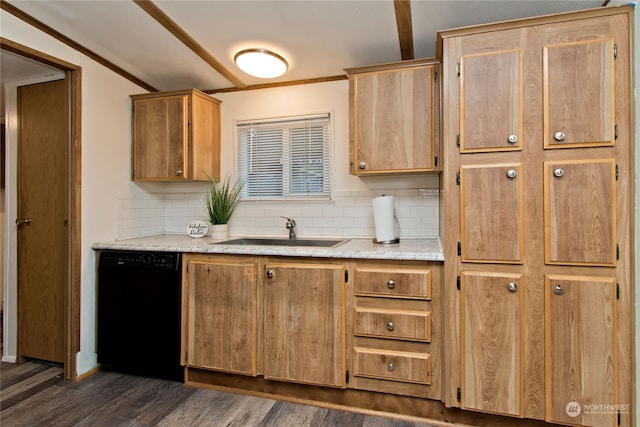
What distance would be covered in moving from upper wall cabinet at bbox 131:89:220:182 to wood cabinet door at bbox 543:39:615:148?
7.52ft

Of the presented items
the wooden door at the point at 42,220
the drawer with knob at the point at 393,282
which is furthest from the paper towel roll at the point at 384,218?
the wooden door at the point at 42,220

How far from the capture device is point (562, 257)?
1681 mm

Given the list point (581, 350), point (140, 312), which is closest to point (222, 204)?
point (140, 312)

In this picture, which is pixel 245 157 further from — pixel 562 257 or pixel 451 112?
pixel 562 257

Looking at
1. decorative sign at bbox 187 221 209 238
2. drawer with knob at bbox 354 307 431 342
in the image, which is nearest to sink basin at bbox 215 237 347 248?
decorative sign at bbox 187 221 209 238

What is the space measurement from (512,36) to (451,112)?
0.44m

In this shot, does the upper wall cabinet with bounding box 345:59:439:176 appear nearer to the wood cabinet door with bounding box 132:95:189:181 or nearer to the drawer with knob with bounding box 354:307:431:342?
the drawer with knob with bounding box 354:307:431:342

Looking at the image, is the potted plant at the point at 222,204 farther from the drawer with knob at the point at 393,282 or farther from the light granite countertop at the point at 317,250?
the drawer with knob at the point at 393,282

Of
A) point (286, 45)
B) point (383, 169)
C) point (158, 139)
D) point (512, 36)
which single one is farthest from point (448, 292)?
point (158, 139)

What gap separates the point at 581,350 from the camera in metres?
1.67

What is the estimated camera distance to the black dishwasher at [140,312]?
2.31 meters

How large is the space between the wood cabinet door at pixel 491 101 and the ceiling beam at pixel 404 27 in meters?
0.45

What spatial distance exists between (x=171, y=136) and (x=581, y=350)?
2891mm

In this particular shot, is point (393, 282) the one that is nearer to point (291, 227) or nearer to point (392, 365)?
point (392, 365)
